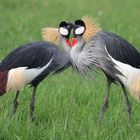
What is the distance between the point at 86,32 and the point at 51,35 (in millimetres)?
323

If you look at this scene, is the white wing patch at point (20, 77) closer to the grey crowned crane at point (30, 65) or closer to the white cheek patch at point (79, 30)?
the grey crowned crane at point (30, 65)

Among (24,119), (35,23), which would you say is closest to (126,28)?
(35,23)

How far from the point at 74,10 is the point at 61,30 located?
271 inches

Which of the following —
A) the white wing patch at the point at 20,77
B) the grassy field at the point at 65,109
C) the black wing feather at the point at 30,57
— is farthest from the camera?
the black wing feather at the point at 30,57

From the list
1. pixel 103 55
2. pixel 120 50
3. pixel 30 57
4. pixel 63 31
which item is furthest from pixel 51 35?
pixel 120 50

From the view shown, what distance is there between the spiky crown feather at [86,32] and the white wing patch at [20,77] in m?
0.41

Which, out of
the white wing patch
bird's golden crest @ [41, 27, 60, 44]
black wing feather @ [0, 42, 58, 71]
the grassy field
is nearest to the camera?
the grassy field

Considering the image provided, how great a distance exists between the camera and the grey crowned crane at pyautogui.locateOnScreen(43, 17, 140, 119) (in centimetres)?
552

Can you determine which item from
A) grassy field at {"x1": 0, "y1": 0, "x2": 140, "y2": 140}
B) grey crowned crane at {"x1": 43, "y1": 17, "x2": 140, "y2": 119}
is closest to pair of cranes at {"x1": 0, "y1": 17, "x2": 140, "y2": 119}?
grey crowned crane at {"x1": 43, "y1": 17, "x2": 140, "y2": 119}

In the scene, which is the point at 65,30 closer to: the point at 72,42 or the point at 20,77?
the point at 72,42

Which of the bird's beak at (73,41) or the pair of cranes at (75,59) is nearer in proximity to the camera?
the pair of cranes at (75,59)

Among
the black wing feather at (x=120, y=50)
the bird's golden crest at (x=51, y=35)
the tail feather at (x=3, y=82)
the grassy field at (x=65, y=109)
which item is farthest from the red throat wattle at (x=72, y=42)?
the tail feather at (x=3, y=82)

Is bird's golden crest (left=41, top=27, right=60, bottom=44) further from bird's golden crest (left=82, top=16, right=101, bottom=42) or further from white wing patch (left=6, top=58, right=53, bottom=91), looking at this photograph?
white wing patch (left=6, top=58, right=53, bottom=91)

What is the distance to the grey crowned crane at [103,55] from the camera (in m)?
5.52
